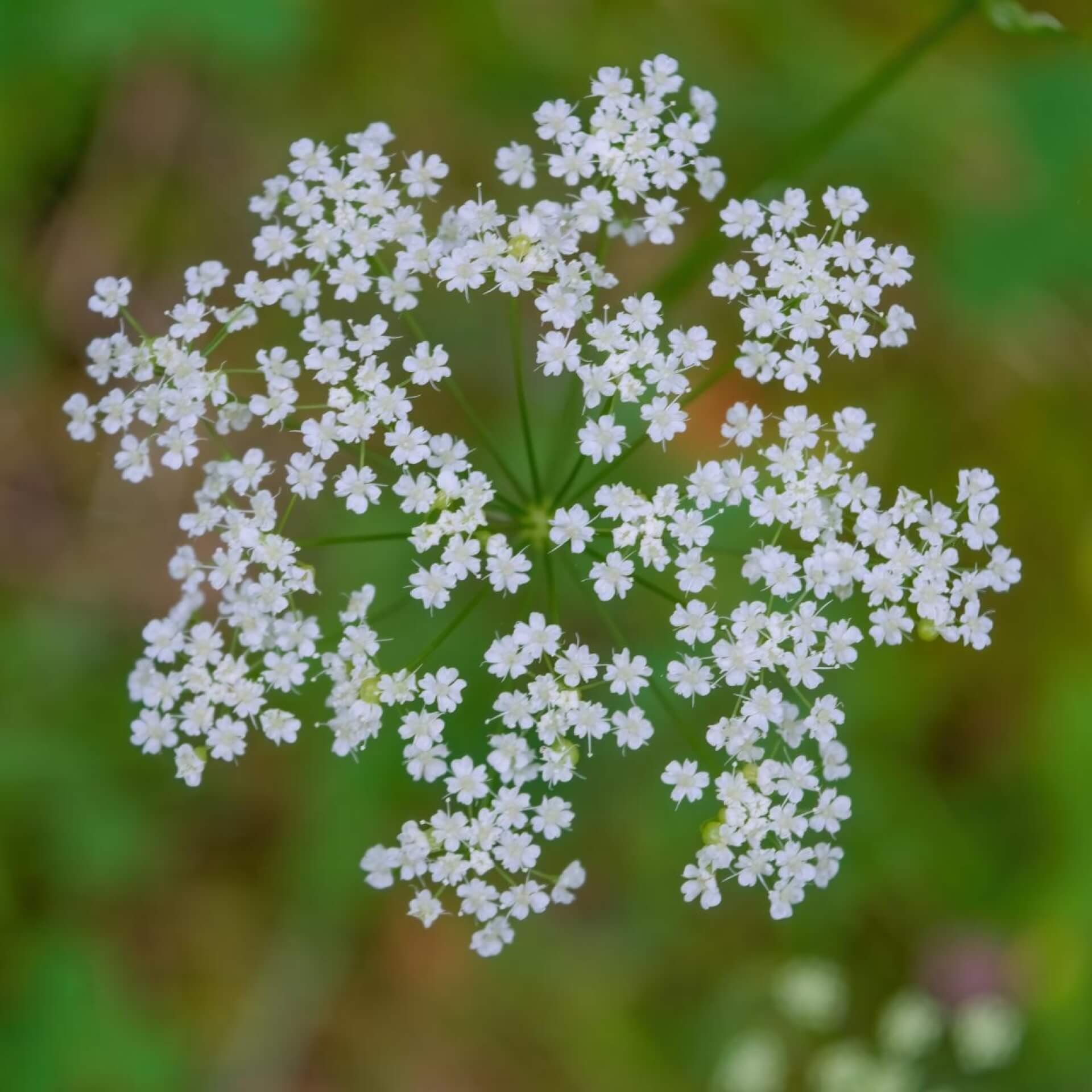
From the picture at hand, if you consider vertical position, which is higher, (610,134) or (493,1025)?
(610,134)

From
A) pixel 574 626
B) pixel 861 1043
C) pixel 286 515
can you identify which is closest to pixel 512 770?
pixel 286 515

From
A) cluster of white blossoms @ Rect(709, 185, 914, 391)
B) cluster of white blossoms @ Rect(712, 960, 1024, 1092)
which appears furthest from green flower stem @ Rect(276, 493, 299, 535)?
cluster of white blossoms @ Rect(712, 960, 1024, 1092)

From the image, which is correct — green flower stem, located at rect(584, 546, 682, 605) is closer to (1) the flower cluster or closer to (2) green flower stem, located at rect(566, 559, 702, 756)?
(2) green flower stem, located at rect(566, 559, 702, 756)

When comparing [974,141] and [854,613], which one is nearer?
[854,613]

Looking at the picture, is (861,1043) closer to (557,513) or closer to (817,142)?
(557,513)

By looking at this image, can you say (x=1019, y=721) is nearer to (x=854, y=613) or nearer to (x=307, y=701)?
(x=854, y=613)

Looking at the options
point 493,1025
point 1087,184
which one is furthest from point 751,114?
point 493,1025
